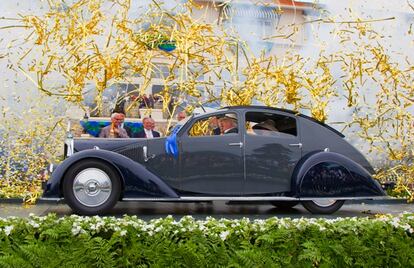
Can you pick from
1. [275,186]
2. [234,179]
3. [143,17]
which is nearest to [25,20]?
[143,17]

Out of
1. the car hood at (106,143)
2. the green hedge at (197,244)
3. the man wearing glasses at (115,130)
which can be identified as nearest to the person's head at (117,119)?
the man wearing glasses at (115,130)

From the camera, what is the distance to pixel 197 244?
11.7ft

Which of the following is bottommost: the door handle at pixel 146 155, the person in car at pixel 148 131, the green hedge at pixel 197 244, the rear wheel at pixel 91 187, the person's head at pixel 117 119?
the green hedge at pixel 197 244

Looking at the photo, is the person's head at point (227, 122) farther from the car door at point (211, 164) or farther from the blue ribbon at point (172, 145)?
the blue ribbon at point (172, 145)

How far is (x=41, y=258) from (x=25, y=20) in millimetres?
2697

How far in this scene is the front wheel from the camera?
20.2ft

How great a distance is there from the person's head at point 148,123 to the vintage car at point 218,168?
1.21 feet

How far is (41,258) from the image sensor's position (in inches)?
134

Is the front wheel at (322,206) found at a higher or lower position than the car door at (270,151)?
lower

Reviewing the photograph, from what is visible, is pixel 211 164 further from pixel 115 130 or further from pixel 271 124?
pixel 115 130

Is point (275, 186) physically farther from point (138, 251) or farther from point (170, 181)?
point (138, 251)

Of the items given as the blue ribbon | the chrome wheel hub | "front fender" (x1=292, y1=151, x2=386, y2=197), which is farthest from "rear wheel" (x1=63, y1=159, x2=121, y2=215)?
"front fender" (x1=292, y1=151, x2=386, y2=197)

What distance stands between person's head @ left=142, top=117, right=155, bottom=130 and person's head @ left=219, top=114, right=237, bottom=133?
727mm

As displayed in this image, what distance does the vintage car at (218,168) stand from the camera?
5672mm
